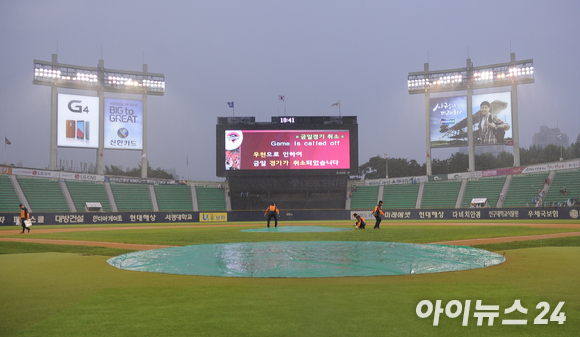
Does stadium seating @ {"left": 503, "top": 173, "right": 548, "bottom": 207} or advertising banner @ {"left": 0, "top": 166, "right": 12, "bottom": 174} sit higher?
advertising banner @ {"left": 0, "top": 166, "right": 12, "bottom": 174}

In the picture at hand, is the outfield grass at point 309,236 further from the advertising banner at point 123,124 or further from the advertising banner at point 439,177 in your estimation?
the advertising banner at point 439,177

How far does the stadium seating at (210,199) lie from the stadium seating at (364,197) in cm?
1910

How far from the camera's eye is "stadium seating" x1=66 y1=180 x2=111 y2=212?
4832 centimetres

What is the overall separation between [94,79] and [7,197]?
19.1m

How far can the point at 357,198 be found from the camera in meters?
58.0

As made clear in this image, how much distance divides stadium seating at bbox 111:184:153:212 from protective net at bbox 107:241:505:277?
43.4 meters

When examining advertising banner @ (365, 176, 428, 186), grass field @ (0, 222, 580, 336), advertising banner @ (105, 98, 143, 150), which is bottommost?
grass field @ (0, 222, 580, 336)

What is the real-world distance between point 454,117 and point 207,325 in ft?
183

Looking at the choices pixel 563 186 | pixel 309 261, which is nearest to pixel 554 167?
pixel 563 186

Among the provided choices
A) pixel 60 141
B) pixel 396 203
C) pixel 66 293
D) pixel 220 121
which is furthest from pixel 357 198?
pixel 66 293

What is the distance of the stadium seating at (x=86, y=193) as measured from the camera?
4832cm

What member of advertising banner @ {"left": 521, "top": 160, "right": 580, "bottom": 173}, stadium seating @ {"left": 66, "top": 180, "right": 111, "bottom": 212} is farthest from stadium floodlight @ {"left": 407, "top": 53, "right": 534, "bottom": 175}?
stadium seating @ {"left": 66, "top": 180, "right": 111, "bottom": 212}

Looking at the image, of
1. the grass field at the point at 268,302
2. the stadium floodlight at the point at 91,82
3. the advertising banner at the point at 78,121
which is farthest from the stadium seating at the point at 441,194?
the grass field at the point at 268,302

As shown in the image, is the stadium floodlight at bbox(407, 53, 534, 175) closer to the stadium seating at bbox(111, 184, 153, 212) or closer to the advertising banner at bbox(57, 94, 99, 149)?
the stadium seating at bbox(111, 184, 153, 212)
